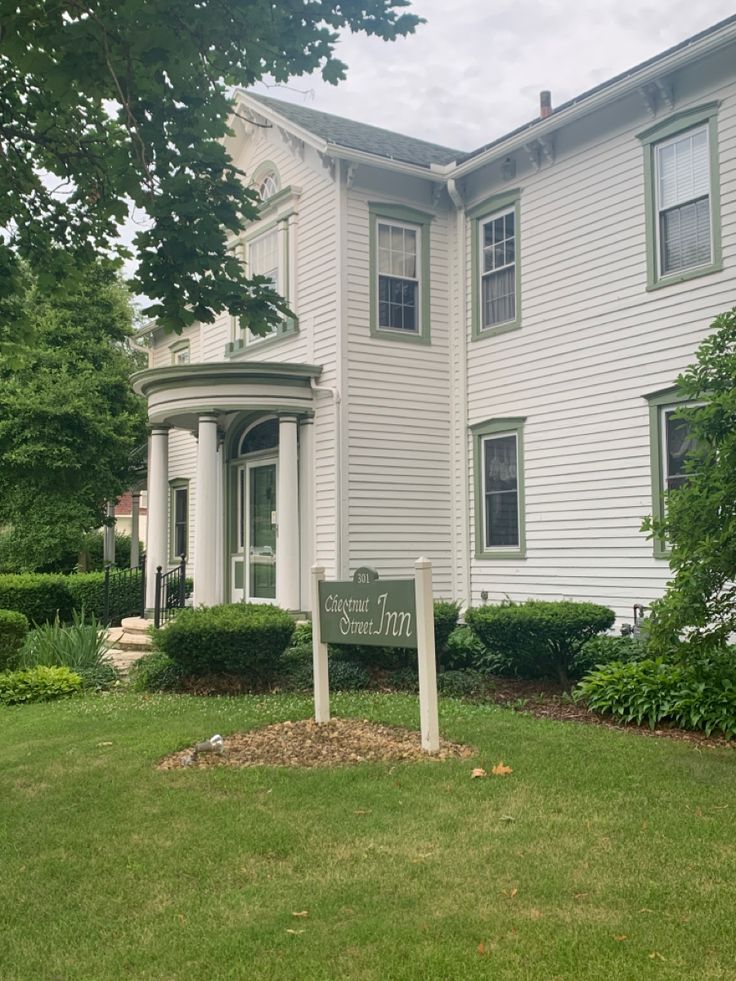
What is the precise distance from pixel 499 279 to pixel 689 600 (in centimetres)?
786

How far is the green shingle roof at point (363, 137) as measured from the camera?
1398cm

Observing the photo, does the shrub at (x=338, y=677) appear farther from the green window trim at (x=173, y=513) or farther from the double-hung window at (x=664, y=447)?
the green window trim at (x=173, y=513)

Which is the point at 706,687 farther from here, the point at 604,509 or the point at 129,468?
the point at 129,468

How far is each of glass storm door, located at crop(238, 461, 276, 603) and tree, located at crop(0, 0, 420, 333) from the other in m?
7.25

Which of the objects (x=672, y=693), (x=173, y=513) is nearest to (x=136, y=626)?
(x=173, y=513)

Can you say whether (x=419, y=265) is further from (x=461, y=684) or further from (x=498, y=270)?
(x=461, y=684)

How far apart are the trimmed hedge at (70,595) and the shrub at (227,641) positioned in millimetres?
8405

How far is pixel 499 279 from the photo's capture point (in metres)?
13.6

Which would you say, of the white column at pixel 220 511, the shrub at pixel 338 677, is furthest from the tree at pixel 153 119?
the white column at pixel 220 511

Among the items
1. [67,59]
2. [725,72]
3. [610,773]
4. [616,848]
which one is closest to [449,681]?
[610,773]

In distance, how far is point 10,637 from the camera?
1091 cm

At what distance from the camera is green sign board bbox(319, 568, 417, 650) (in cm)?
675

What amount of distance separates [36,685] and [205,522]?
3.87 metres

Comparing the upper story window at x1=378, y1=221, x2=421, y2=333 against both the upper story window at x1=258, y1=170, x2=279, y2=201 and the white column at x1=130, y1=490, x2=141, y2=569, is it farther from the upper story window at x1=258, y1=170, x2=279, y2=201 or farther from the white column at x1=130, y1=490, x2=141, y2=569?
the white column at x1=130, y1=490, x2=141, y2=569
